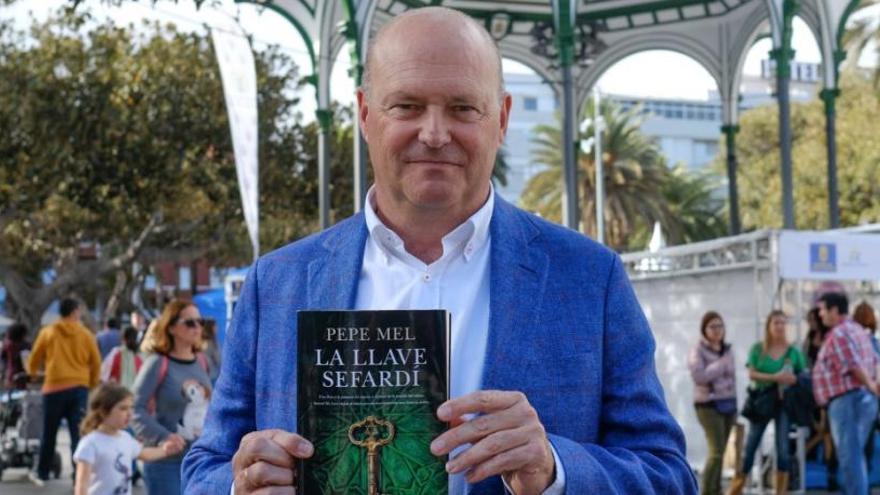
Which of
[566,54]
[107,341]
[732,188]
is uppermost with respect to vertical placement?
[566,54]

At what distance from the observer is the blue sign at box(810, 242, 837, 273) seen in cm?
1364

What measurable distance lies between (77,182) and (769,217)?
31.5 m

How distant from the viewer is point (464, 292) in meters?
2.22

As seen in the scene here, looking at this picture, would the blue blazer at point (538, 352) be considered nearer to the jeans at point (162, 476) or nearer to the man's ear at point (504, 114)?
the man's ear at point (504, 114)

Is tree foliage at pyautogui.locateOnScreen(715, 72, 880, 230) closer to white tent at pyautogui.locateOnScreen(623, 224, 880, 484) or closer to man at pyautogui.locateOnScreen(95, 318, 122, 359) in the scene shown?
white tent at pyautogui.locateOnScreen(623, 224, 880, 484)

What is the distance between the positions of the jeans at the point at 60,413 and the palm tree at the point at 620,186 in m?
37.1

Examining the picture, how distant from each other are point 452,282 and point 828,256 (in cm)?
1214

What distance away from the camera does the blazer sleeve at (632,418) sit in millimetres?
2094

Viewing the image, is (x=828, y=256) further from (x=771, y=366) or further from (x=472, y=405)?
(x=472, y=405)

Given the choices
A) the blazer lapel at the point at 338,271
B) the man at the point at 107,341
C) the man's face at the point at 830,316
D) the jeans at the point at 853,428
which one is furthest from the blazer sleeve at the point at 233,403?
the man at the point at 107,341

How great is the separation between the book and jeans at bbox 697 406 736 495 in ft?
36.2

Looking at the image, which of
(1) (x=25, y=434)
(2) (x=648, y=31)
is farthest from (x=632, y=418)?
(2) (x=648, y=31)

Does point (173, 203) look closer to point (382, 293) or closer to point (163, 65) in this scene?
point (163, 65)

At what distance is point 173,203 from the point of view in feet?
108
